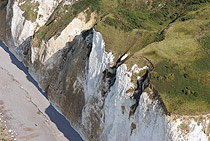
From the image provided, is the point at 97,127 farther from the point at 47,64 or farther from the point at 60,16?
the point at 60,16

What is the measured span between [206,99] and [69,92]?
67.6 ft

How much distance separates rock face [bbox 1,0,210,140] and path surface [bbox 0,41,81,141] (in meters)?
1.39

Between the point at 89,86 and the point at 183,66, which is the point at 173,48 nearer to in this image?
the point at 183,66

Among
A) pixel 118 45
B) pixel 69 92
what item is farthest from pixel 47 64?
pixel 118 45

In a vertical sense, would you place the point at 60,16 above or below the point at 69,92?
above

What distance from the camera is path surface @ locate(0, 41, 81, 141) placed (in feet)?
113

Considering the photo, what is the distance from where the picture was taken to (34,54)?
1789 inches


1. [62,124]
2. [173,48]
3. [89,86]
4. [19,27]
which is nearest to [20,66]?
[19,27]

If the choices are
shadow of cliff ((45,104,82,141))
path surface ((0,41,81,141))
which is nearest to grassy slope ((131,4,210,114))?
shadow of cliff ((45,104,82,141))

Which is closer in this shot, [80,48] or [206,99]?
[206,99]

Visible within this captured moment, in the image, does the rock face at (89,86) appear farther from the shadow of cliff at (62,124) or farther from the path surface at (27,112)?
the path surface at (27,112)

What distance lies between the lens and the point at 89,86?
32.9 metres

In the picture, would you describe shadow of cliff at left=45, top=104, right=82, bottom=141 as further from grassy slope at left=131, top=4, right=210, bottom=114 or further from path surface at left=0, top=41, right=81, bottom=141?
grassy slope at left=131, top=4, right=210, bottom=114

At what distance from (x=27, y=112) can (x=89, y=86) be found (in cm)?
1216
